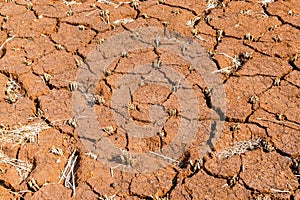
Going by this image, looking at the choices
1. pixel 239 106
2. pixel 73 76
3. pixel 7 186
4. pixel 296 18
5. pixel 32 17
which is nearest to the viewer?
pixel 7 186

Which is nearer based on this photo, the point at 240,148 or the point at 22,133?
the point at 240,148

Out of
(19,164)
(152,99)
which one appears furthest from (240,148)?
(19,164)

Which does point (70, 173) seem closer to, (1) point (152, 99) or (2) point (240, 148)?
(1) point (152, 99)

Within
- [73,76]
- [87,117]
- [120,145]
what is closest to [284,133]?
[120,145]

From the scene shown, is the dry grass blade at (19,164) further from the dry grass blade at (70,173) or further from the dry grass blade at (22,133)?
the dry grass blade at (70,173)

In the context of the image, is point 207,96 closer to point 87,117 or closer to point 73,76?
point 87,117

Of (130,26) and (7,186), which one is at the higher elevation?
(130,26)

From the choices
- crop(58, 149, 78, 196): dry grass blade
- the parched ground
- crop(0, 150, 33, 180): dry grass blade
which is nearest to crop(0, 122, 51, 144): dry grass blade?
the parched ground
